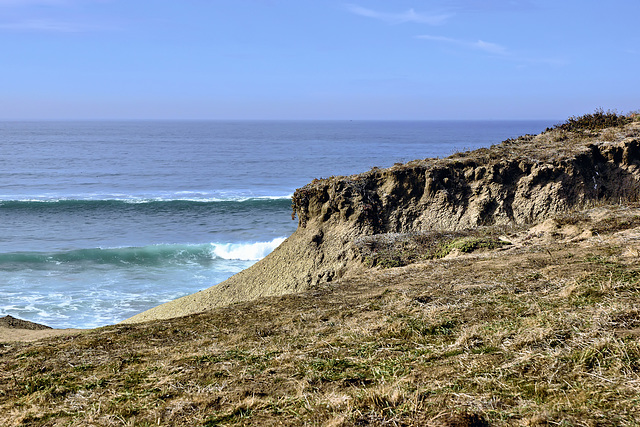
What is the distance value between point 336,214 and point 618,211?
8.16 metres

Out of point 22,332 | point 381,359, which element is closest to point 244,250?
point 22,332

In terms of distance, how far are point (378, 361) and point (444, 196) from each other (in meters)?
12.5

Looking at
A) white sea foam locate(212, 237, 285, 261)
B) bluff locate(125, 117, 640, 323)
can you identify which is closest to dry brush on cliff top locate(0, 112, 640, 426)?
bluff locate(125, 117, 640, 323)

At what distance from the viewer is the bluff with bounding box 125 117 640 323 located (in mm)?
16656

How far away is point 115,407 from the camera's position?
16.7 ft

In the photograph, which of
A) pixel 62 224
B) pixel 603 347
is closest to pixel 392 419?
pixel 603 347

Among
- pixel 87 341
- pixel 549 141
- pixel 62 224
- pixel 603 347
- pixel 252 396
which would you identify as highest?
pixel 549 141

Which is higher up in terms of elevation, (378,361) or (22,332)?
(378,361)

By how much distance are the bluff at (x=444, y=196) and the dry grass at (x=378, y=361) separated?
278 inches

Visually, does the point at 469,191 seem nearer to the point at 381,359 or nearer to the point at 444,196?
the point at 444,196

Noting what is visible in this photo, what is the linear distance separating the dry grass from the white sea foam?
64.3 ft

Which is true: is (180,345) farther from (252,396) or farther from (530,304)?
(530,304)

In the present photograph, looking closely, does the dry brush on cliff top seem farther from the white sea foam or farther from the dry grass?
the white sea foam

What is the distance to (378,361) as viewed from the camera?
568cm
